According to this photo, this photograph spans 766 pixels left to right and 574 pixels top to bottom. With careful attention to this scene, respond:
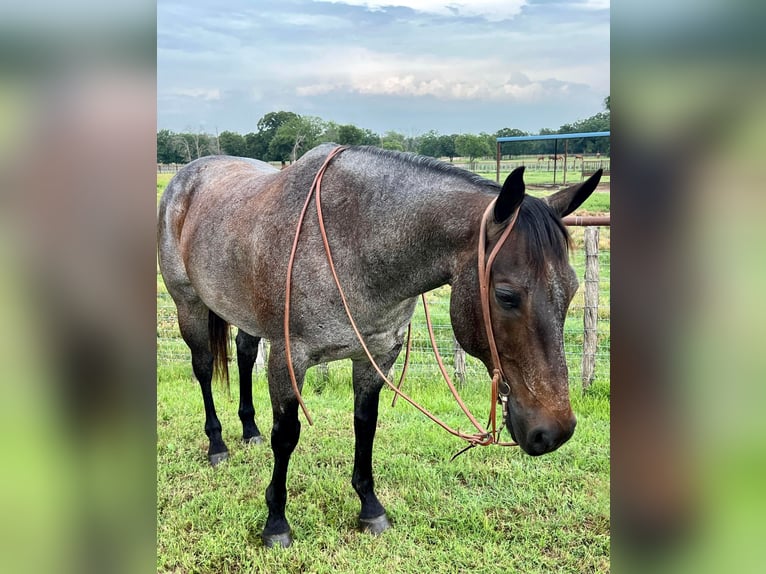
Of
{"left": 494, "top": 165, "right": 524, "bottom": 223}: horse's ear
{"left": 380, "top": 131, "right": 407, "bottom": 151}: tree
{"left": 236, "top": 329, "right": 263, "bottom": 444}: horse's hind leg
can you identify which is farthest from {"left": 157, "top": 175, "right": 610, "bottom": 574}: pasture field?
{"left": 380, "top": 131, "right": 407, "bottom": 151}: tree

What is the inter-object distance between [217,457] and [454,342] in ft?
8.97

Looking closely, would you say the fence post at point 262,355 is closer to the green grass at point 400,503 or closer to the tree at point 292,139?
the green grass at point 400,503

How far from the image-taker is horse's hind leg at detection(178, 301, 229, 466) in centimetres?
421

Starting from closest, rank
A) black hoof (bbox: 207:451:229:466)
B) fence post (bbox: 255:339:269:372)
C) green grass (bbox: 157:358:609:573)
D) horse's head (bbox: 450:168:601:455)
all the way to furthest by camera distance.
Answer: horse's head (bbox: 450:168:601:455) → green grass (bbox: 157:358:609:573) → black hoof (bbox: 207:451:229:466) → fence post (bbox: 255:339:269:372)

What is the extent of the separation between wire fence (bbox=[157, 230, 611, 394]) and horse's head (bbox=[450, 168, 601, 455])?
10.1 ft

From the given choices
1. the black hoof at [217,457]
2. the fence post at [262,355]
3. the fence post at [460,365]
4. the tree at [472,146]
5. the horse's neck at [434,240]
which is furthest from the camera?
the tree at [472,146]

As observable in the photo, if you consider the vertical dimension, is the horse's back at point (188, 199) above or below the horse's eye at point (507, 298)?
above

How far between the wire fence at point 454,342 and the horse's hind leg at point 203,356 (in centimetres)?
107

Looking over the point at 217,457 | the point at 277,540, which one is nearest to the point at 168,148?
the point at 217,457

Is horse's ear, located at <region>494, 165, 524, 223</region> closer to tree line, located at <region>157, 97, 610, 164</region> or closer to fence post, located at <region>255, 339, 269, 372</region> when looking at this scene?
tree line, located at <region>157, 97, 610, 164</region>

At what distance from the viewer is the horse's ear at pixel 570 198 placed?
205 centimetres

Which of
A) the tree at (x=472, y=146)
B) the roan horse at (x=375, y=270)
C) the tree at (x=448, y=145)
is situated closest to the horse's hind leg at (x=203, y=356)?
the roan horse at (x=375, y=270)
